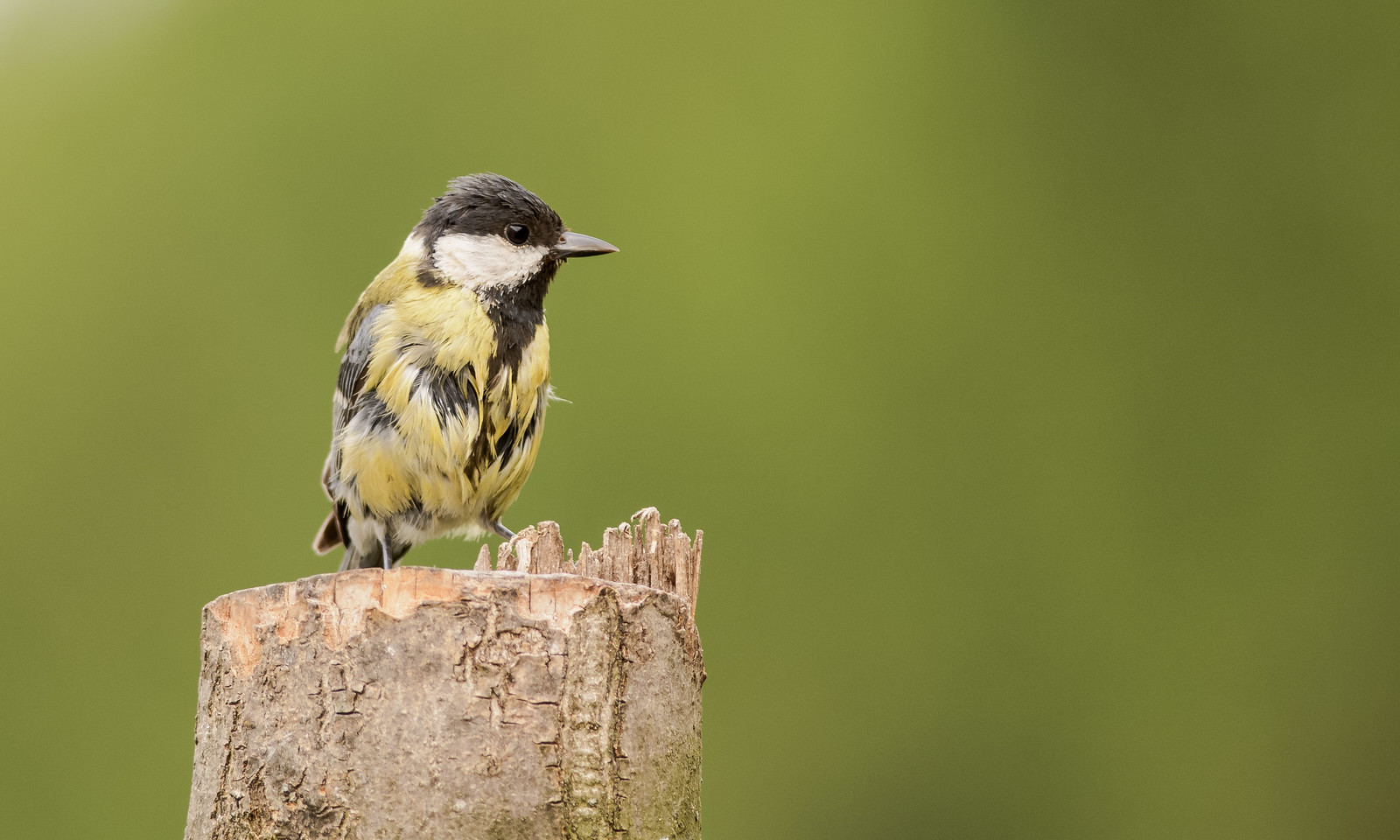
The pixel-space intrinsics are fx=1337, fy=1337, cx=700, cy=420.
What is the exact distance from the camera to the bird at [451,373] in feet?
11.2

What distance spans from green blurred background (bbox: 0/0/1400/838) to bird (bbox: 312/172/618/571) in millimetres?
2401

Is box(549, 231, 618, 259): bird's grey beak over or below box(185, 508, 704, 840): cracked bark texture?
over

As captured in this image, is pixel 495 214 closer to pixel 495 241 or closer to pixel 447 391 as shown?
pixel 495 241

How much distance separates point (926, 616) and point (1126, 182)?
2.42m

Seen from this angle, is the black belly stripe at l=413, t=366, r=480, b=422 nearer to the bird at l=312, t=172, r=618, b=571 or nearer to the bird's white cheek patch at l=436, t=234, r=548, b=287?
the bird at l=312, t=172, r=618, b=571

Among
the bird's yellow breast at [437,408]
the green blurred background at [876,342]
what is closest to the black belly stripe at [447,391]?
the bird's yellow breast at [437,408]

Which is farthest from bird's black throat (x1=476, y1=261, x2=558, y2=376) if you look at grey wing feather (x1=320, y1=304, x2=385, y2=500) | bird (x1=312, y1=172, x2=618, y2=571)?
grey wing feather (x1=320, y1=304, x2=385, y2=500)

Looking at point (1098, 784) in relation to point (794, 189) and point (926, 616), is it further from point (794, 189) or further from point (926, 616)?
point (794, 189)

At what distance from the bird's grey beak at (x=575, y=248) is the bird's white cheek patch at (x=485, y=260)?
4 centimetres

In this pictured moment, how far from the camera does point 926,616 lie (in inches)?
255

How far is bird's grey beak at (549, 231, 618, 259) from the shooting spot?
12.1 ft

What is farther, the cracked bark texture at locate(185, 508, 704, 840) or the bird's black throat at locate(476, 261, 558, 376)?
the bird's black throat at locate(476, 261, 558, 376)

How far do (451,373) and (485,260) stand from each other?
1.21 feet

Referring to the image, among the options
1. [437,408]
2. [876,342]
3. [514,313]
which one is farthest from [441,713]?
[876,342]
